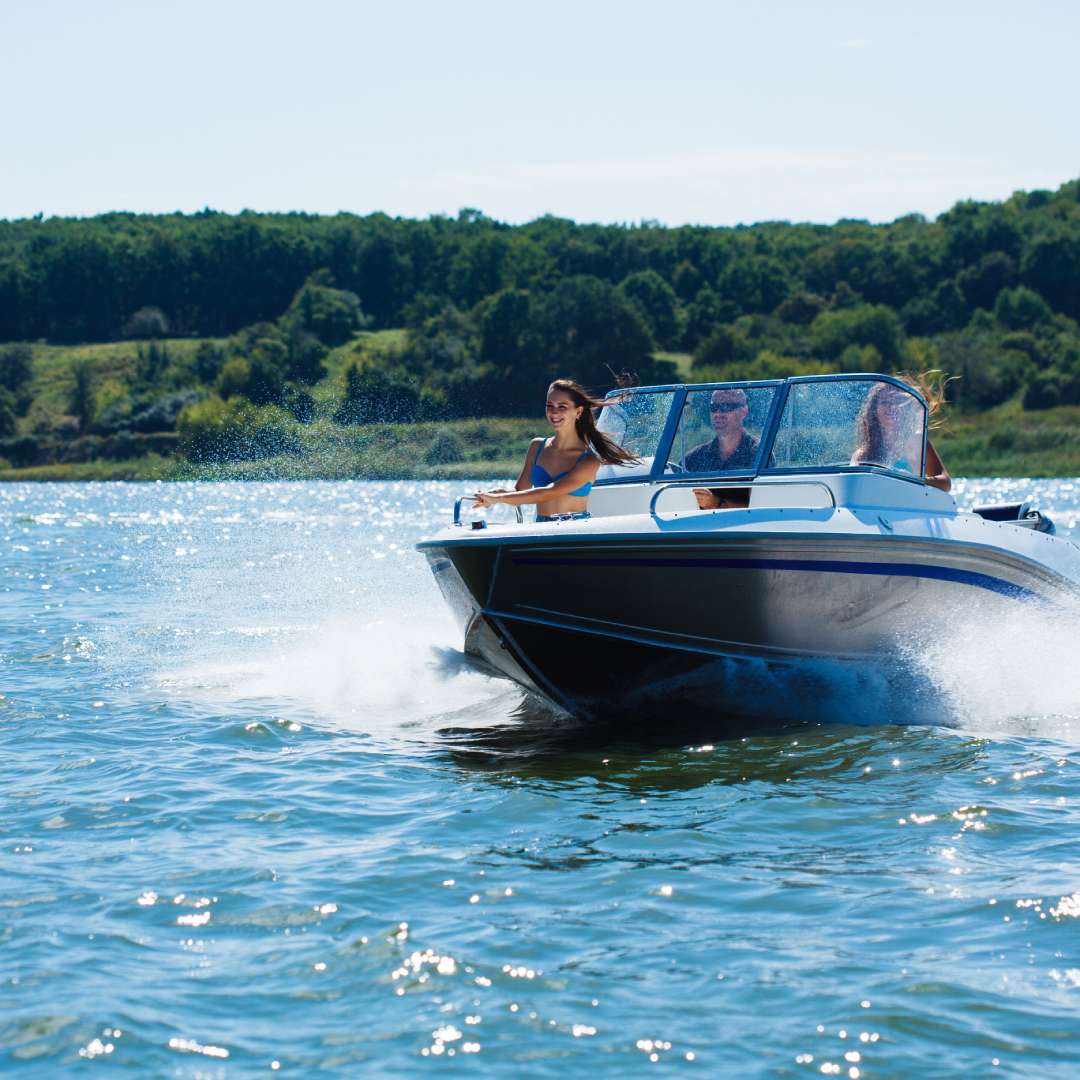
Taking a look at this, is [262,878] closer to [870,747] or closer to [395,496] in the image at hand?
[870,747]

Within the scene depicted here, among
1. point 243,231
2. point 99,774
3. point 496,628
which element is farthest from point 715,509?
point 243,231

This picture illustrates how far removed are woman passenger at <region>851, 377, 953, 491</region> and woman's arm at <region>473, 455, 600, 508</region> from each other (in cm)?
162

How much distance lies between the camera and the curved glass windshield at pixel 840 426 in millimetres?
9297

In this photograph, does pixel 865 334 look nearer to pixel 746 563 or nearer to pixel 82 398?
pixel 82 398

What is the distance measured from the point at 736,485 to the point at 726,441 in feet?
1.93

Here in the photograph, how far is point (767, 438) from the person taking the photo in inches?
368

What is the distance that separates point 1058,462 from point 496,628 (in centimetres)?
7545

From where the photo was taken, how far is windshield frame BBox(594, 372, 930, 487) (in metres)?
9.23

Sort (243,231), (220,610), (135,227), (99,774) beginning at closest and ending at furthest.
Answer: (99,774) → (220,610) → (243,231) → (135,227)

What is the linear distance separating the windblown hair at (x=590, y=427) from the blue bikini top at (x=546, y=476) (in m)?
0.09

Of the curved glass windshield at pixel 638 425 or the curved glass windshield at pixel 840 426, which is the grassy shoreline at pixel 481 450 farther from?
the curved glass windshield at pixel 840 426

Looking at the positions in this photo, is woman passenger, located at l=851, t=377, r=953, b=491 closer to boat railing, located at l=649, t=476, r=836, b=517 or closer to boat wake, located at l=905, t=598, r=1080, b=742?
boat railing, located at l=649, t=476, r=836, b=517

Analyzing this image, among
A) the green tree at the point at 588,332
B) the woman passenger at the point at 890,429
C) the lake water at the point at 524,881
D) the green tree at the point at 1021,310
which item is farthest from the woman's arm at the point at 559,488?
the green tree at the point at 1021,310

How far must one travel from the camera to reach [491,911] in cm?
577
